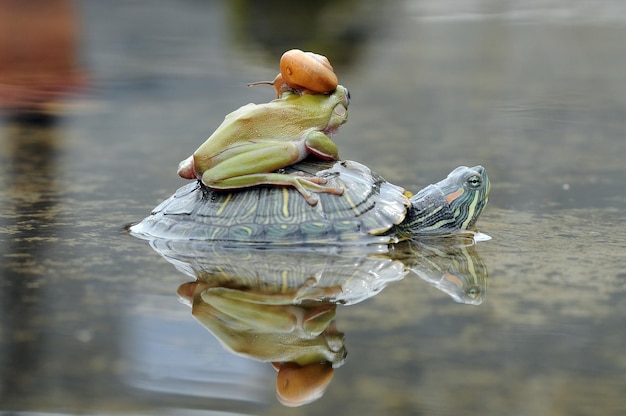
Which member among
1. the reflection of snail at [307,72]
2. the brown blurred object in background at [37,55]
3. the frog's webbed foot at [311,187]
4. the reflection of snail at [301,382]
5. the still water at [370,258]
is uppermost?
the reflection of snail at [307,72]

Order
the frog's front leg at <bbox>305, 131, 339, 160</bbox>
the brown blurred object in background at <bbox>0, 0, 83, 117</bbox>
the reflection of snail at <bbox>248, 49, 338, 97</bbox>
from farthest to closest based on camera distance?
1. the brown blurred object in background at <bbox>0, 0, 83, 117</bbox>
2. the frog's front leg at <bbox>305, 131, 339, 160</bbox>
3. the reflection of snail at <bbox>248, 49, 338, 97</bbox>

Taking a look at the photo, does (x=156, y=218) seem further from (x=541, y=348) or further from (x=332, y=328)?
(x=541, y=348)

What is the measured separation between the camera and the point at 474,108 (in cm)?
1006

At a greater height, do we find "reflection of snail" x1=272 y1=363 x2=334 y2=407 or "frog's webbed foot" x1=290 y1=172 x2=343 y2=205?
"reflection of snail" x1=272 y1=363 x2=334 y2=407

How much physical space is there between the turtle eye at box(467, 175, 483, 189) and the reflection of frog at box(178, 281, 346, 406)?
1332 millimetres

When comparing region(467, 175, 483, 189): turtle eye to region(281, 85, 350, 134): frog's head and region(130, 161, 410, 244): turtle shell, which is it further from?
region(281, 85, 350, 134): frog's head

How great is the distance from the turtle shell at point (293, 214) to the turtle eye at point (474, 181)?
15.6 inches

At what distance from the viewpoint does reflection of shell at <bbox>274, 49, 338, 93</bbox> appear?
497 centimetres

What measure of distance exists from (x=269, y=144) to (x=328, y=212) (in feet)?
1.44

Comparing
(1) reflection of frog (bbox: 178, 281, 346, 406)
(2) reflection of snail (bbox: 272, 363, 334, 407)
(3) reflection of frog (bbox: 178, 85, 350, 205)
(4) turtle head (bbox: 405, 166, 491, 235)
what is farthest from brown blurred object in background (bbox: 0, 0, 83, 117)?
(2) reflection of snail (bbox: 272, 363, 334, 407)

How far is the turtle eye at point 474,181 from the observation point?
5.44 metres

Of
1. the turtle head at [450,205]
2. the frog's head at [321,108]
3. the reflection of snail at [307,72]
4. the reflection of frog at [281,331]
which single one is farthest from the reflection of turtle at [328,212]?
the reflection of frog at [281,331]

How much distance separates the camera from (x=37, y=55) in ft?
43.1

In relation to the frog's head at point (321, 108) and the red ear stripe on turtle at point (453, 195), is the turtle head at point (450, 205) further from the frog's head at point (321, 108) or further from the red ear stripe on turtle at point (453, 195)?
the frog's head at point (321, 108)
